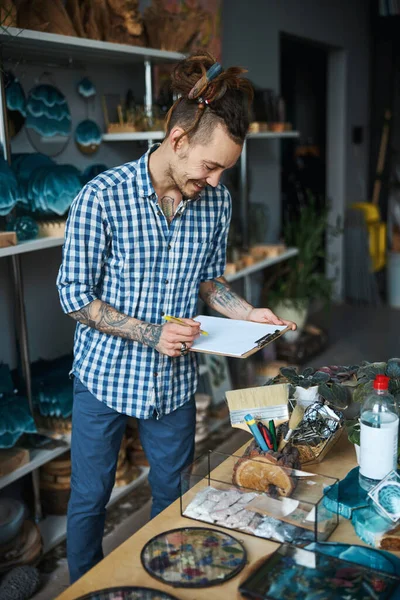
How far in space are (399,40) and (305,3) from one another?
206cm

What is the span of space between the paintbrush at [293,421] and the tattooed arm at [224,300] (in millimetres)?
483

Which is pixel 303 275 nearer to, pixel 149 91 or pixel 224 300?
pixel 149 91

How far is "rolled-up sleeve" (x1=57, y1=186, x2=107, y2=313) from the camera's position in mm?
1744

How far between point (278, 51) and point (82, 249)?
3670 mm

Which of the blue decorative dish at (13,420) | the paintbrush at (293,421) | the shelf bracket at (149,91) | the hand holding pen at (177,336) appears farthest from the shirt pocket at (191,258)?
the shelf bracket at (149,91)

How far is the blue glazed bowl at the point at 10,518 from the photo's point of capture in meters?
2.43

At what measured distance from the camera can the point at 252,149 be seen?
479cm

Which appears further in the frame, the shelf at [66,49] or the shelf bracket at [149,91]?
the shelf bracket at [149,91]

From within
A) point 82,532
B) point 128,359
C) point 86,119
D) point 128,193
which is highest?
point 86,119

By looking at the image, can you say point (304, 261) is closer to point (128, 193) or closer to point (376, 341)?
point (376, 341)

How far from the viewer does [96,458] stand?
1.92 metres

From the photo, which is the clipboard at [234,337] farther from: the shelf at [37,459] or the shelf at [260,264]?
the shelf at [260,264]

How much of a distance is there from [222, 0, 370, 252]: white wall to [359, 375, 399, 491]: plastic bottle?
3.28 metres

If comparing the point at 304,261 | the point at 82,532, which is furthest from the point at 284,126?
the point at 82,532
